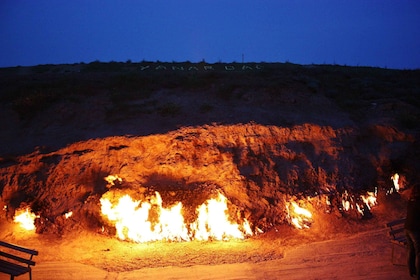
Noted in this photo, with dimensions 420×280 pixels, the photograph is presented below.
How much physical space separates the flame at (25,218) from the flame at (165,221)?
5.54ft

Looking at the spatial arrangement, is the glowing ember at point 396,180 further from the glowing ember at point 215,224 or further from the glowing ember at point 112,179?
the glowing ember at point 112,179

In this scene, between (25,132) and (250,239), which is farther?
(25,132)

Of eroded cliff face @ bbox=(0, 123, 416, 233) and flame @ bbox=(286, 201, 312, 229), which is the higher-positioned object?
eroded cliff face @ bbox=(0, 123, 416, 233)

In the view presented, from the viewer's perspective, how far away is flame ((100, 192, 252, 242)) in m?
9.59

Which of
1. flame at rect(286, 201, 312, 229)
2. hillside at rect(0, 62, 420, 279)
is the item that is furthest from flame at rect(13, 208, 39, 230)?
→ flame at rect(286, 201, 312, 229)

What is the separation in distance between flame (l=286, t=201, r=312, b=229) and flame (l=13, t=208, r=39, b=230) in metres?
6.27

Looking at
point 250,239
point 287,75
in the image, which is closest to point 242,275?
point 250,239

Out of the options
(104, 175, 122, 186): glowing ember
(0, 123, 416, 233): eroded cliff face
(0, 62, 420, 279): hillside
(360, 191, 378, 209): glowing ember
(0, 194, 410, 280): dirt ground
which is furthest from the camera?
(360, 191, 378, 209): glowing ember

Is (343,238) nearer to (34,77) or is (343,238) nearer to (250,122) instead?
(250,122)

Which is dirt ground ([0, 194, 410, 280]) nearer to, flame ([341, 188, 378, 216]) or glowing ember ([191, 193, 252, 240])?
glowing ember ([191, 193, 252, 240])

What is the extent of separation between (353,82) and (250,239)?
9798mm

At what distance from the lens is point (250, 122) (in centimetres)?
1187

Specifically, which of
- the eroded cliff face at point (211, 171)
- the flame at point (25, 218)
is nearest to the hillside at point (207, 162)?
the eroded cliff face at point (211, 171)

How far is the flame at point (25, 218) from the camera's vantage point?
386 inches
